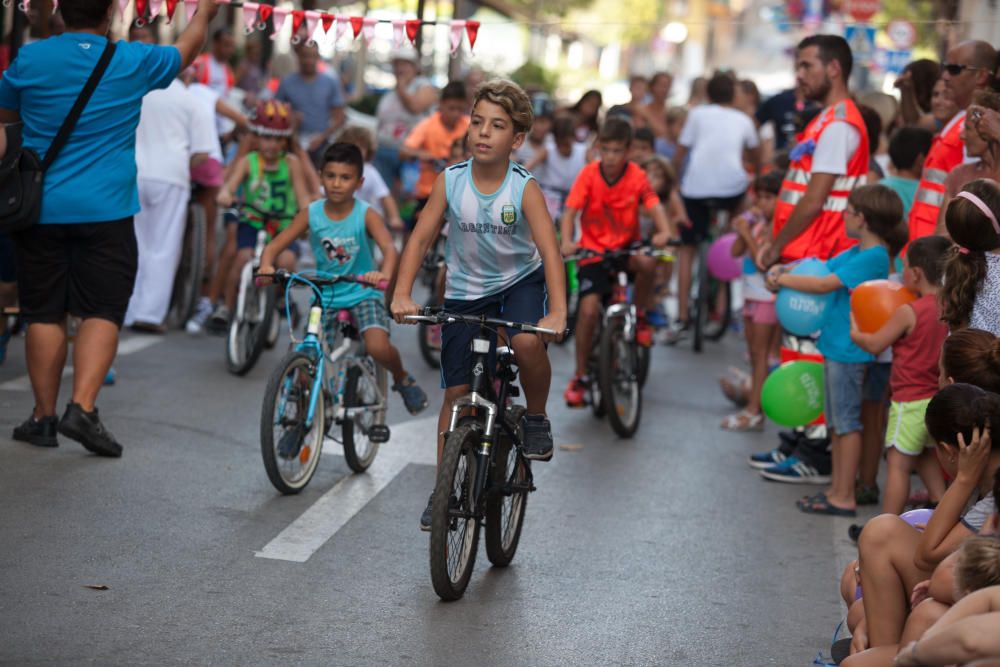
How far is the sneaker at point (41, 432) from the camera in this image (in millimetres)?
7672

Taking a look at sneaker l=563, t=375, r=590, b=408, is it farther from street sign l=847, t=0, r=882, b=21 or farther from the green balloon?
street sign l=847, t=0, r=882, b=21

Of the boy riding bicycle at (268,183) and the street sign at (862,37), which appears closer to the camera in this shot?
the boy riding bicycle at (268,183)

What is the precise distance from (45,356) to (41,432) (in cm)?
43

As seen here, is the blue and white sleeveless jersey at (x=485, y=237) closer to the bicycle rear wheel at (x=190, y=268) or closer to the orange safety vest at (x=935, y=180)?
the orange safety vest at (x=935, y=180)

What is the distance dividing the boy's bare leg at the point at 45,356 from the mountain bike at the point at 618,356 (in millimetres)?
3367

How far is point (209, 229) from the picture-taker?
1251 centimetres

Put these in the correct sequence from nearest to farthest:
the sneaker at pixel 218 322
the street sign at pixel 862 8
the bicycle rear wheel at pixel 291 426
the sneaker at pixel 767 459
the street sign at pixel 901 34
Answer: the bicycle rear wheel at pixel 291 426
the sneaker at pixel 767 459
the sneaker at pixel 218 322
the street sign at pixel 901 34
the street sign at pixel 862 8

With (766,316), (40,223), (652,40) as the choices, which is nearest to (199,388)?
(40,223)

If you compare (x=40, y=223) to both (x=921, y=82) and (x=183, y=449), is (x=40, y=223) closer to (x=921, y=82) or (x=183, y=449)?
(x=183, y=449)

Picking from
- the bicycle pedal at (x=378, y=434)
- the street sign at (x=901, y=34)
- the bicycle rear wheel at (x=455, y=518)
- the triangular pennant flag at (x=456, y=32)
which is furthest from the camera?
the street sign at (x=901, y=34)

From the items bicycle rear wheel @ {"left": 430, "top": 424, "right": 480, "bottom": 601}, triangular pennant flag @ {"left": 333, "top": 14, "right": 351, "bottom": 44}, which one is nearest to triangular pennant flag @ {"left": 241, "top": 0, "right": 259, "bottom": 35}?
triangular pennant flag @ {"left": 333, "top": 14, "right": 351, "bottom": 44}

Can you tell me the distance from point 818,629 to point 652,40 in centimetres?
7227

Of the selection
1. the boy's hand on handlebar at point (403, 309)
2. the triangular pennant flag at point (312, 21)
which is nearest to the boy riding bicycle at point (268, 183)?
the triangular pennant flag at point (312, 21)

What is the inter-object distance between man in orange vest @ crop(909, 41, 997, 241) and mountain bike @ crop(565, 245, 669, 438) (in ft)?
7.22
